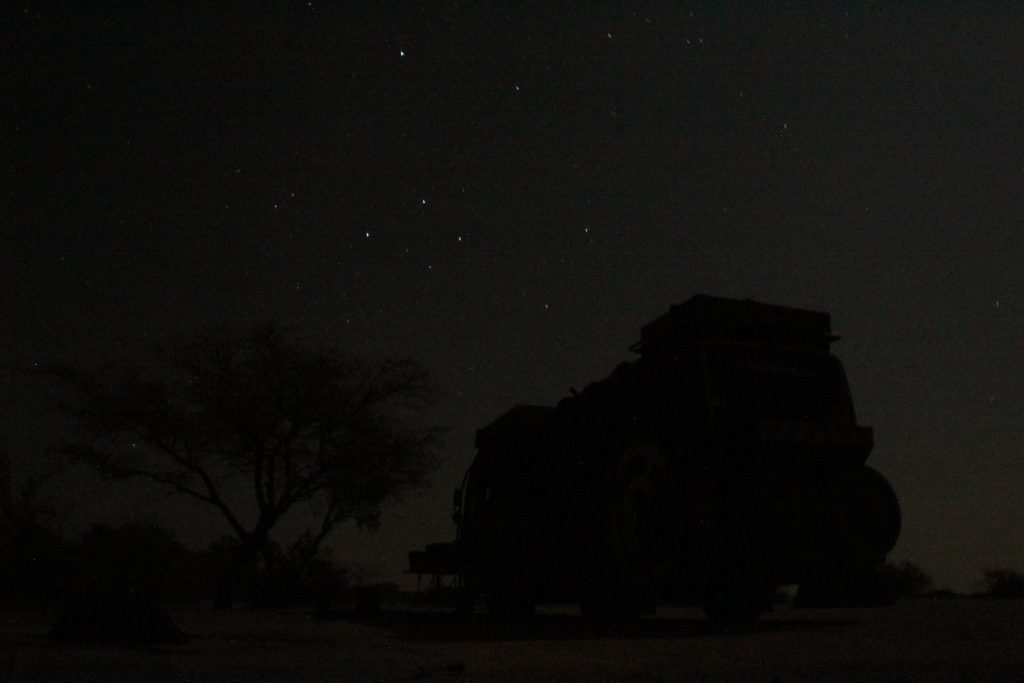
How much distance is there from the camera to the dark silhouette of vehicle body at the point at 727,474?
448 inches

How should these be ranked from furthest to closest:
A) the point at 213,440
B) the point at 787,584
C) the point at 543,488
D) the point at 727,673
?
the point at 213,440
the point at 543,488
the point at 787,584
the point at 727,673

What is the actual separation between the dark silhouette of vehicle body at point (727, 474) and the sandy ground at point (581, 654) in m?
0.58

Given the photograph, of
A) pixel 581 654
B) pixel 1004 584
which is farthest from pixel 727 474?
pixel 1004 584

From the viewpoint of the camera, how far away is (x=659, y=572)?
461 inches

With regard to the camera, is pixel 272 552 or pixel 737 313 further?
pixel 272 552

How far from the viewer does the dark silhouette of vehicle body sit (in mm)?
11367

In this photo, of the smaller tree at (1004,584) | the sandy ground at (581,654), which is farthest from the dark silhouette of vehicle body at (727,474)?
the smaller tree at (1004,584)

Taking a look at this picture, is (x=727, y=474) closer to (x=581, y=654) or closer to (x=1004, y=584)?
(x=581, y=654)

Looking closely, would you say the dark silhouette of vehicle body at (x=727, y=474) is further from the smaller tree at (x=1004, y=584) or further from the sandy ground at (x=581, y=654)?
the smaller tree at (x=1004, y=584)

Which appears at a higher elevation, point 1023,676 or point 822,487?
point 822,487

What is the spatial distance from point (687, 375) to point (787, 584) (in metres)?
2.54

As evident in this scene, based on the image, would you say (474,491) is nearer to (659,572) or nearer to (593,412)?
(593,412)

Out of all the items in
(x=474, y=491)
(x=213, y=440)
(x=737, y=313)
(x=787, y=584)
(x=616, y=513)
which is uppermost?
(x=213, y=440)

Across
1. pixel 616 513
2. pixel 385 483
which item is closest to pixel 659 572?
pixel 616 513
